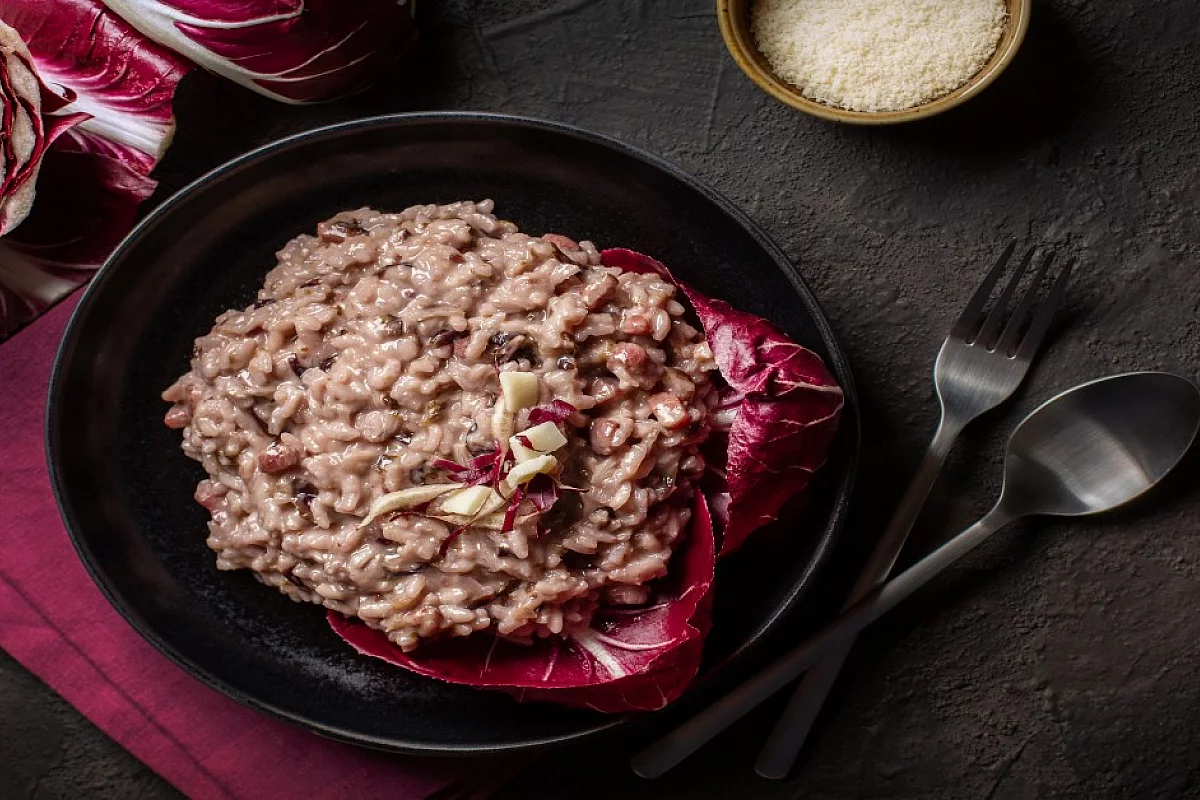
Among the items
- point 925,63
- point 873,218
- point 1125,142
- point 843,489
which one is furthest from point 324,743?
point 1125,142

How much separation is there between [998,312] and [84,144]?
2716 millimetres

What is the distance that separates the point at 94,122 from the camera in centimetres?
291

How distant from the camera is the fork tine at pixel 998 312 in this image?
277 centimetres

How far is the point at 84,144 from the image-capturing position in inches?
115

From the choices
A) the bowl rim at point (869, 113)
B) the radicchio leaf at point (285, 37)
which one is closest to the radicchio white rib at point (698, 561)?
the bowl rim at point (869, 113)

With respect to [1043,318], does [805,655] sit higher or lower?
lower

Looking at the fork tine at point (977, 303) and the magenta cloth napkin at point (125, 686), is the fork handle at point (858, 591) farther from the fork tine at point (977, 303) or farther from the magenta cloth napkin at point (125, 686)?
the magenta cloth napkin at point (125, 686)

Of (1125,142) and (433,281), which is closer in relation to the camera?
(433,281)

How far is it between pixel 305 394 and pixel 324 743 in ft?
3.63

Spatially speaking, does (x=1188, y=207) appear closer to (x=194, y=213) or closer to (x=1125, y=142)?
(x=1125, y=142)

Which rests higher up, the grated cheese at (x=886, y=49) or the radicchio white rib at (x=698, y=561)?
the grated cheese at (x=886, y=49)

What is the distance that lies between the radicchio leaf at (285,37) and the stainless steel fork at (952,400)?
71.9 inches

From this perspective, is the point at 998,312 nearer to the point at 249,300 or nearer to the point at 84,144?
the point at 249,300

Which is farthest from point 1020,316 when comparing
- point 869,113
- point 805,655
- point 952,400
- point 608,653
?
point 608,653
